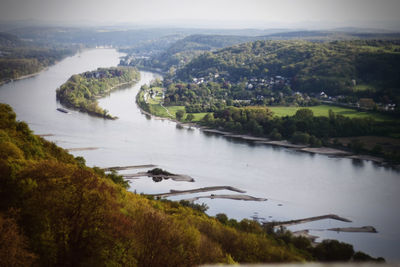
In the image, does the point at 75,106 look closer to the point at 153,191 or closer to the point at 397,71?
the point at 153,191

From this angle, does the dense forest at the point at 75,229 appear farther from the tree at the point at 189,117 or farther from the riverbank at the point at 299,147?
the tree at the point at 189,117

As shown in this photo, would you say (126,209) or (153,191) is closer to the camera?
(126,209)

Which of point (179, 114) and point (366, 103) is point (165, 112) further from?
point (366, 103)

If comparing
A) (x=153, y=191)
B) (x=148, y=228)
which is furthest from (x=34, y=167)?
(x=153, y=191)

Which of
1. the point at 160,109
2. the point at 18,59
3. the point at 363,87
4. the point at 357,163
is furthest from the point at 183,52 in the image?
the point at 357,163

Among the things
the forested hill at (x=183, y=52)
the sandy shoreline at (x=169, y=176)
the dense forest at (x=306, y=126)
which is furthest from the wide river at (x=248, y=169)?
the forested hill at (x=183, y=52)

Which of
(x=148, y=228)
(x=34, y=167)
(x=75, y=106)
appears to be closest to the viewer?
(x=148, y=228)
